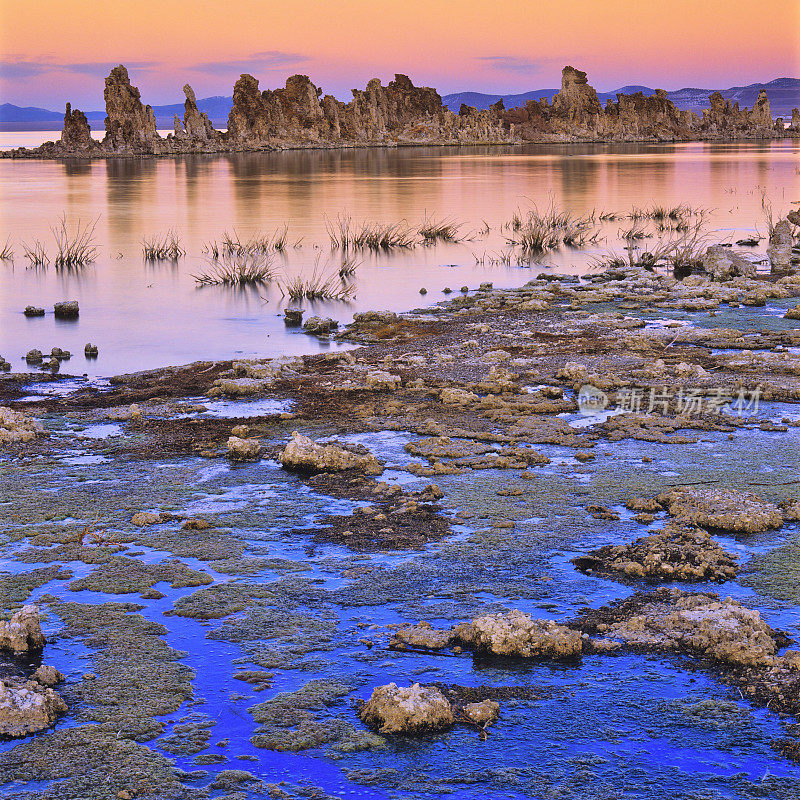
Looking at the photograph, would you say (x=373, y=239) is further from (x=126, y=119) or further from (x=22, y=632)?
(x=126, y=119)

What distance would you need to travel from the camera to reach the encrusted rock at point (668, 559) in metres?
4.59

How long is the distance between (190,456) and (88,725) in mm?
3396

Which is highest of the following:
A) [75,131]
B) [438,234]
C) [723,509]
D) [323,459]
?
[75,131]

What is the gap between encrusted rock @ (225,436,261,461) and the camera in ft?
21.5

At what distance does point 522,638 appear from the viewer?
3895mm

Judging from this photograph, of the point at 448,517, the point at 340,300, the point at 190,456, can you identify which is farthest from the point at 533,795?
the point at 340,300

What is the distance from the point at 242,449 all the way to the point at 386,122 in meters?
158

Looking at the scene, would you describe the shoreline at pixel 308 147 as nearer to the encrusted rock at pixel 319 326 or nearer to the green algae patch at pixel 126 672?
the encrusted rock at pixel 319 326

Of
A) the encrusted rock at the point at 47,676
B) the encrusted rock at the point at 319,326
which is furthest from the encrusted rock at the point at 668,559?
the encrusted rock at the point at 319,326

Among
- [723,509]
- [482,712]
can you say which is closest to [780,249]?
[723,509]

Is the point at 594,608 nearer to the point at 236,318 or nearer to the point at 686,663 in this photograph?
the point at 686,663

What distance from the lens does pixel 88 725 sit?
3379 mm

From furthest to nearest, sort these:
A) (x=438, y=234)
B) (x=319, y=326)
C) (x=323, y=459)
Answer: (x=438, y=234)
(x=319, y=326)
(x=323, y=459)

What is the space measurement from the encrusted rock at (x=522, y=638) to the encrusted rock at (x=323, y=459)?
2.32 m
